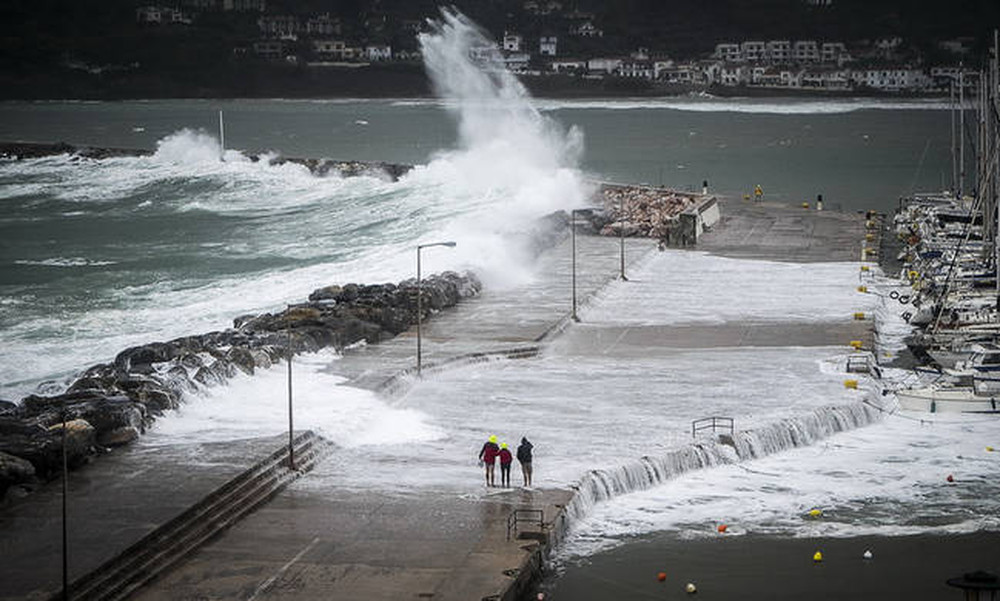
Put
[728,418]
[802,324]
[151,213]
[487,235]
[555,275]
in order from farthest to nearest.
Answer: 1. [151,213]
2. [487,235]
3. [555,275]
4. [802,324]
5. [728,418]

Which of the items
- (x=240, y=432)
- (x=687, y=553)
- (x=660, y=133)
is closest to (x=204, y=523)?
(x=240, y=432)

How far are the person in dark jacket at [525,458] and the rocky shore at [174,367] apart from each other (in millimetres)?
4545

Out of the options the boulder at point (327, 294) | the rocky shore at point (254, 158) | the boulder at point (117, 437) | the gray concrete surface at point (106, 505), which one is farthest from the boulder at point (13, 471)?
the rocky shore at point (254, 158)

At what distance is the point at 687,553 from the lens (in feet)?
89.4

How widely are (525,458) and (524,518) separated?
5.66 feet

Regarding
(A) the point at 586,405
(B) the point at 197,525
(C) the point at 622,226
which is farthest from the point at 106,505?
(C) the point at 622,226

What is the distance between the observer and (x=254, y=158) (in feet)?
379

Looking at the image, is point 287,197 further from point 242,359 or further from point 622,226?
point 242,359

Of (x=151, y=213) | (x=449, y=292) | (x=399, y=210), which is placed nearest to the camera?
(x=449, y=292)

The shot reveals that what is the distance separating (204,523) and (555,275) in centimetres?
2803

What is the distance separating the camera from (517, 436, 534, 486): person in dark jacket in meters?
29.0

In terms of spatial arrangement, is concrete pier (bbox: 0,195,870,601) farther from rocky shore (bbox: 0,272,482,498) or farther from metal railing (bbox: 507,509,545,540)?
rocky shore (bbox: 0,272,482,498)

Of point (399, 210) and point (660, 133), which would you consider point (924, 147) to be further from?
point (399, 210)

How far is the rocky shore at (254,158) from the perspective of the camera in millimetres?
100938
